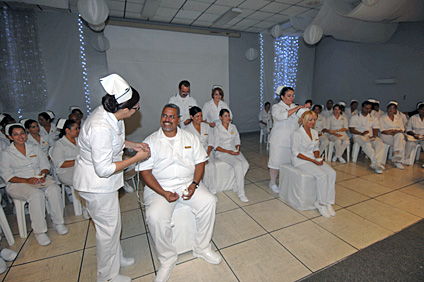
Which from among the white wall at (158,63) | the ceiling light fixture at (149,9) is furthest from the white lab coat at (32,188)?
the ceiling light fixture at (149,9)

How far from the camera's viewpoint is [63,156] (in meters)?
2.78

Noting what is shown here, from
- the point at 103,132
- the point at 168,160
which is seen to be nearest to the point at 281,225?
the point at 168,160

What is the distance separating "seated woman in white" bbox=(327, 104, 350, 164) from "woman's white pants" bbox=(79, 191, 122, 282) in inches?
183

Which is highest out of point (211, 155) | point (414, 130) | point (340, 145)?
point (414, 130)

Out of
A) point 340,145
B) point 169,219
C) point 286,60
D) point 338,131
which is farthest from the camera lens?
point 286,60

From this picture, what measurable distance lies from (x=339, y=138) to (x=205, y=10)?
14.6 feet

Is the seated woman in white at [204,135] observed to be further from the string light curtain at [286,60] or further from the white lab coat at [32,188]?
the string light curtain at [286,60]

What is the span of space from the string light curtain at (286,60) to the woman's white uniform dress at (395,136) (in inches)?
167

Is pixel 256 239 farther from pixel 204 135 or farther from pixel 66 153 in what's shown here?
pixel 66 153

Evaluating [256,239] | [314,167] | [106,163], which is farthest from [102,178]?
[314,167]

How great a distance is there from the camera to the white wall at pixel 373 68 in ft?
18.6

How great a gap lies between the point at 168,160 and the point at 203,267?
994mm

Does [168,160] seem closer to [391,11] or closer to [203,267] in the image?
[203,267]

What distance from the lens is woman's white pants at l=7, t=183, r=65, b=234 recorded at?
2.24 m
